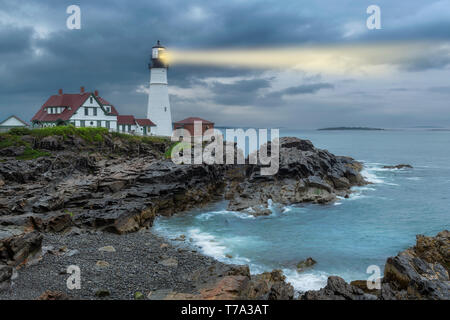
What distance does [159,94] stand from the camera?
59.9 m

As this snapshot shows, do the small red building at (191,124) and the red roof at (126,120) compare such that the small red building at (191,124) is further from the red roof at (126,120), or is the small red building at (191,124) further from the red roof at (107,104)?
the red roof at (107,104)

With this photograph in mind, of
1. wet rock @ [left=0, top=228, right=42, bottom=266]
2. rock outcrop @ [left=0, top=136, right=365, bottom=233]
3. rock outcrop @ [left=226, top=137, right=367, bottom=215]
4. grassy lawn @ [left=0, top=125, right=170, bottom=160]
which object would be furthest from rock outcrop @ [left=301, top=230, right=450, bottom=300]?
grassy lawn @ [left=0, top=125, right=170, bottom=160]

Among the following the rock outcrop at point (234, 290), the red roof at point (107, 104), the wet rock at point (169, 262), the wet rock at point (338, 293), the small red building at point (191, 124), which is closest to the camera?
the wet rock at point (338, 293)

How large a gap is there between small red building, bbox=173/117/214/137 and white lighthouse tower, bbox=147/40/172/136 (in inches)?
209

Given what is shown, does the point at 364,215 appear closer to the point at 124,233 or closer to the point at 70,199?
the point at 124,233

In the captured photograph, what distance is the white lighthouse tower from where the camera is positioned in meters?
59.2

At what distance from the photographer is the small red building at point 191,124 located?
2616 inches

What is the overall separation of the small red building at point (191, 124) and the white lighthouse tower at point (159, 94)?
5304mm

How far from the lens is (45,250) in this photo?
17656 millimetres

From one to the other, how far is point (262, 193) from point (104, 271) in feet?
70.3

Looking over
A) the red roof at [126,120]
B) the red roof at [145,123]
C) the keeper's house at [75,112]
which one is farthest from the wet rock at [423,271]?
the red roof at [126,120]

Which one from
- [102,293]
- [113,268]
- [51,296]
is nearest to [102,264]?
[113,268]

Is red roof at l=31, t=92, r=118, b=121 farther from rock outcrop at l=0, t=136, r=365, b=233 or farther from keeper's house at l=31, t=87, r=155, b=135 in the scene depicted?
rock outcrop at l=0, t=136, r=365, b=233

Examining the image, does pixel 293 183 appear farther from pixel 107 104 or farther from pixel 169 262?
pixel 107 104
